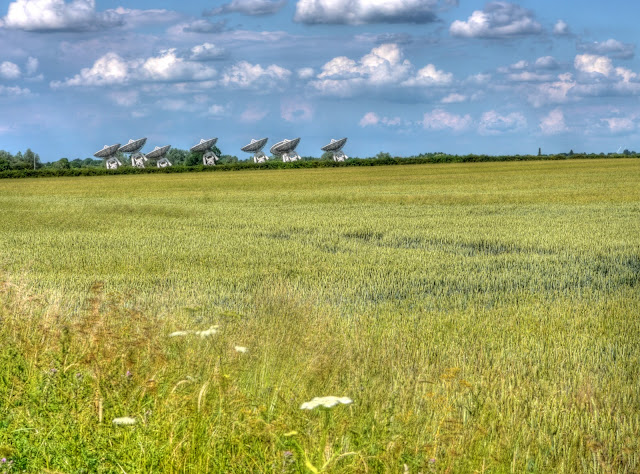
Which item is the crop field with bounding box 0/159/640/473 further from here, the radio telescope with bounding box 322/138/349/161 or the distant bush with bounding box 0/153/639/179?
the radio telescope with bounding box 322/138/349/161

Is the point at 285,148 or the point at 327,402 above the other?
the point at 285,148

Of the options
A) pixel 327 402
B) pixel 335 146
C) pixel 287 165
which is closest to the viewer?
pixel 327 402

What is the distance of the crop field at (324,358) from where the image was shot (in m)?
5.64

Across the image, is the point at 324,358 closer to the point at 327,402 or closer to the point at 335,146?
the point at 327,402

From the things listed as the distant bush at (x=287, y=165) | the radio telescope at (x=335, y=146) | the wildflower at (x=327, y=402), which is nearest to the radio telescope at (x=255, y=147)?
the radio telescope at (x=335, y=146)

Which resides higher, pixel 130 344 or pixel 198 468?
pixel 130 344

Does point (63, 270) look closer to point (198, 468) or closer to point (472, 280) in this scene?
point (472, 280)

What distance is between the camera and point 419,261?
1928 centimetres

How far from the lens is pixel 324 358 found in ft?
25.1

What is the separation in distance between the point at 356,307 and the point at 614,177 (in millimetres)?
61753

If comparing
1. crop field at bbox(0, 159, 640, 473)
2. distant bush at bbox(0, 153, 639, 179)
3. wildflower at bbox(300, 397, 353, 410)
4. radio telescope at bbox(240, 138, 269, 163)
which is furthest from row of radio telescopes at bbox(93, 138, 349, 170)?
wildflower at bbox(300, 397, 353, 410)

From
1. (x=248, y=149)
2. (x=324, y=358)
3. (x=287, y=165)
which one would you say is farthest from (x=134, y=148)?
(x=324, y=358)

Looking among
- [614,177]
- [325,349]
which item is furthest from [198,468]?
[614,177]

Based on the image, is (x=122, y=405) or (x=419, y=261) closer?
(x=122, y=405)
